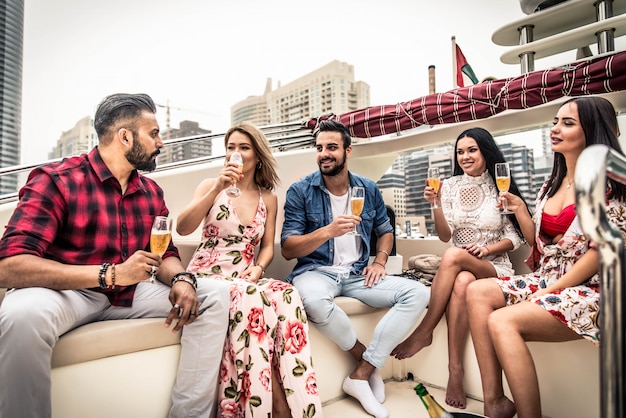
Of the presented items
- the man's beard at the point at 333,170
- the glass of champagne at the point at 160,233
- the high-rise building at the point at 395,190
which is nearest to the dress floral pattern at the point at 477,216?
the man's beard at the point at 333,170

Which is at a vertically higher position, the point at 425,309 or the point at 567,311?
the point at 567,311

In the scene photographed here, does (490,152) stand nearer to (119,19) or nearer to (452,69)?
(452,69)

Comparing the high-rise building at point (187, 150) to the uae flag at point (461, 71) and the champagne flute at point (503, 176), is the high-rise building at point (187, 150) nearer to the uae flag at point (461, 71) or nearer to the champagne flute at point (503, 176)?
the champagne flute at point (503, 176)

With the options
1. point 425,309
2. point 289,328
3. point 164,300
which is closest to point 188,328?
point 164,300

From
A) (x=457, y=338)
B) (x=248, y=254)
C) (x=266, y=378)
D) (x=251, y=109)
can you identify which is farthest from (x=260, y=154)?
(x=251, y=109)

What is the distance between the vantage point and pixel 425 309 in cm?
228

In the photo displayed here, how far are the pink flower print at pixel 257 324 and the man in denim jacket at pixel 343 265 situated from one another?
0.32 metres

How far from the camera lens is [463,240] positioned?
2551 millimetres

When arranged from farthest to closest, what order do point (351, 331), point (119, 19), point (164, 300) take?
1. point (119, 19)
2. point (351, 331)
3. point (164, 300)

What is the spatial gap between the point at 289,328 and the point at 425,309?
93cm

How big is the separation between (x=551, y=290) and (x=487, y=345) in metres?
0.38

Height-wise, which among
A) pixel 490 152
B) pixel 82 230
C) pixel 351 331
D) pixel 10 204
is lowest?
pixel 351 331

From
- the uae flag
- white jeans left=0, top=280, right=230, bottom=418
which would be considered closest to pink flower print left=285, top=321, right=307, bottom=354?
white jeans left=0, top=280, right=230, bottom=418

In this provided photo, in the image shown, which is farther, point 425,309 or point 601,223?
point 425,309
